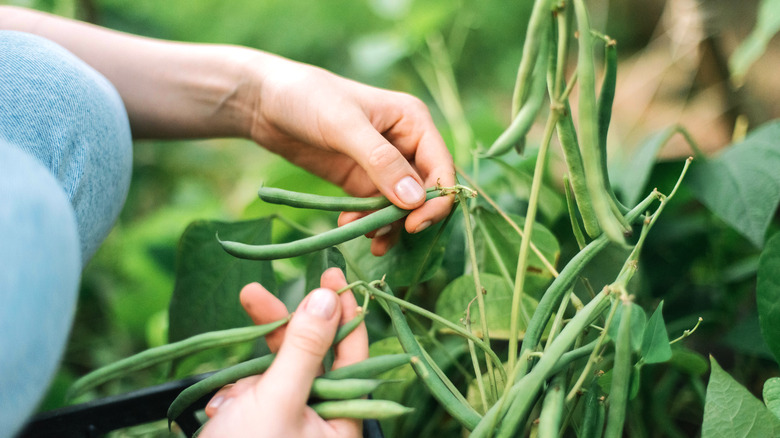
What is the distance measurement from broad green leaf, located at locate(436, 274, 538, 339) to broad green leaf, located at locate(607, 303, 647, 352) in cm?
15

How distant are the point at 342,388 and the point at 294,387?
34 millimetres

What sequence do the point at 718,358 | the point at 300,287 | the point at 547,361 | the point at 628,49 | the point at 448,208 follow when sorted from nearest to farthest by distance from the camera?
the point at 547,361, the point at 448,208, the point at 300,287, the point at 718,358, the point at 628,49

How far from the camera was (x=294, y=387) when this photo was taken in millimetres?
325

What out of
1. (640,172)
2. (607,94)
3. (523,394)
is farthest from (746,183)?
(523,394)

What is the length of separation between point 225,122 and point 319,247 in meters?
0.37

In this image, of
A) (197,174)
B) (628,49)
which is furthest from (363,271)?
(628,49)

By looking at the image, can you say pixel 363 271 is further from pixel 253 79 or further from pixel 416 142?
pixel 253 79

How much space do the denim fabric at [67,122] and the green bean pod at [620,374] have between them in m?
0.43

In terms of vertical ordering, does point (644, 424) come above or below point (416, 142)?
Result: below

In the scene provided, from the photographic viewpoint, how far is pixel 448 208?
48 cm

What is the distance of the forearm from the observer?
0.64 m

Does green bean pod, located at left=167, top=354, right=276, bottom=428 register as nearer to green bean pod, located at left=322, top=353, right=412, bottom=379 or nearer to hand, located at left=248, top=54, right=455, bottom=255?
green bean pod, located at left=322, top=353, right=412, bottom=379

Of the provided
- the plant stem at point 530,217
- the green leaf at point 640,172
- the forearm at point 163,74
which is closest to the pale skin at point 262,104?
the forearm at point 163,74

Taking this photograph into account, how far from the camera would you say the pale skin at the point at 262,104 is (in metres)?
0.54
